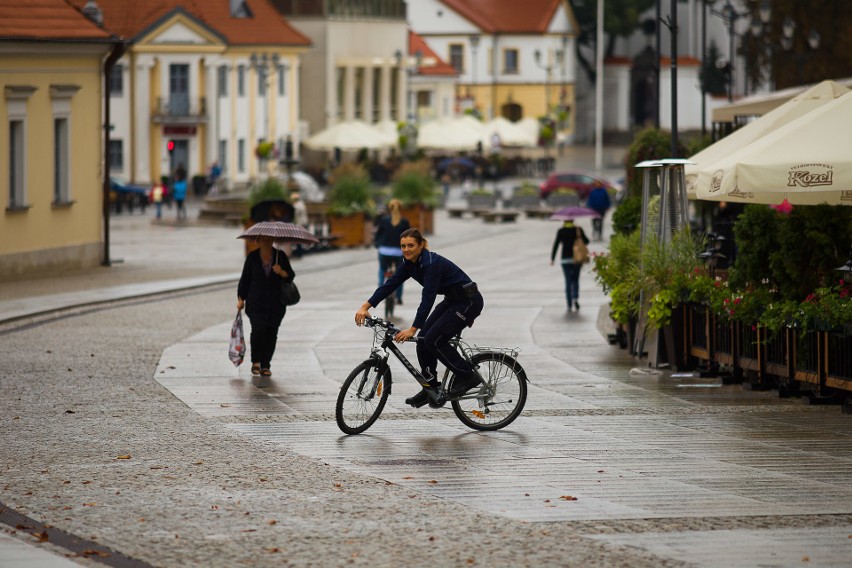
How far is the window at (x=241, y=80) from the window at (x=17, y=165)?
146 ft

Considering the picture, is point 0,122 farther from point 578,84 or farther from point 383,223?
point 578,84

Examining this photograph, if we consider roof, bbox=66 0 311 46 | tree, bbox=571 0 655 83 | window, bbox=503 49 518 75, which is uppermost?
tree, bbox=571 0 655 83

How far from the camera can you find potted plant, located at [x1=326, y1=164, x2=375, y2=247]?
43281mm

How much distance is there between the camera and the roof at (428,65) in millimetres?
102562

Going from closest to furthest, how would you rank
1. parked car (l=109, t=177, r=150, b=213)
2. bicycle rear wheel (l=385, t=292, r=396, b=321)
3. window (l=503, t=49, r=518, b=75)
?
bicycle rear wheel (l=385, t=292, r=396, b=321) < parked car (l=109, t=177, r=150, b=213) < window (l=503, t=49, r=518, b=75)

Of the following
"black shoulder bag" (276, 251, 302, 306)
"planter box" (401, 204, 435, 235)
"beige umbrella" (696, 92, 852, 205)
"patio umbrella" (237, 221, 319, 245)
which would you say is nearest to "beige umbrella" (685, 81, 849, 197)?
"beige umbrella" (696, 92, 852, 205)

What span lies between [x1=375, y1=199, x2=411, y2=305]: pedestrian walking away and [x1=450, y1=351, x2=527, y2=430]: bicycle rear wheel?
11.0 meters

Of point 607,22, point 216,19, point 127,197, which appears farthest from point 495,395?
point 607,22

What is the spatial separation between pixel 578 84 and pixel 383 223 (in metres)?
93.6

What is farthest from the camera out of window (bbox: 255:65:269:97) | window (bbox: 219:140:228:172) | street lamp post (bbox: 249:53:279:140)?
window (bbox: 219:140:228:172)

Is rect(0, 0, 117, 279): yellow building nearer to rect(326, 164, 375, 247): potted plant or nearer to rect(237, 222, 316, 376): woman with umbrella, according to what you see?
rect(326, 164, 375, 247): potted plant

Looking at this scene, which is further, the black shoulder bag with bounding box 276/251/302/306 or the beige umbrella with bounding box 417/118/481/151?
the beige umbrella with bounding box 417/118/481/151

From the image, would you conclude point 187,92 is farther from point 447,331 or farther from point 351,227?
point 447,331

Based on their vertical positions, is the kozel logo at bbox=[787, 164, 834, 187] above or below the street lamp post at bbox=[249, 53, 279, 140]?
below
